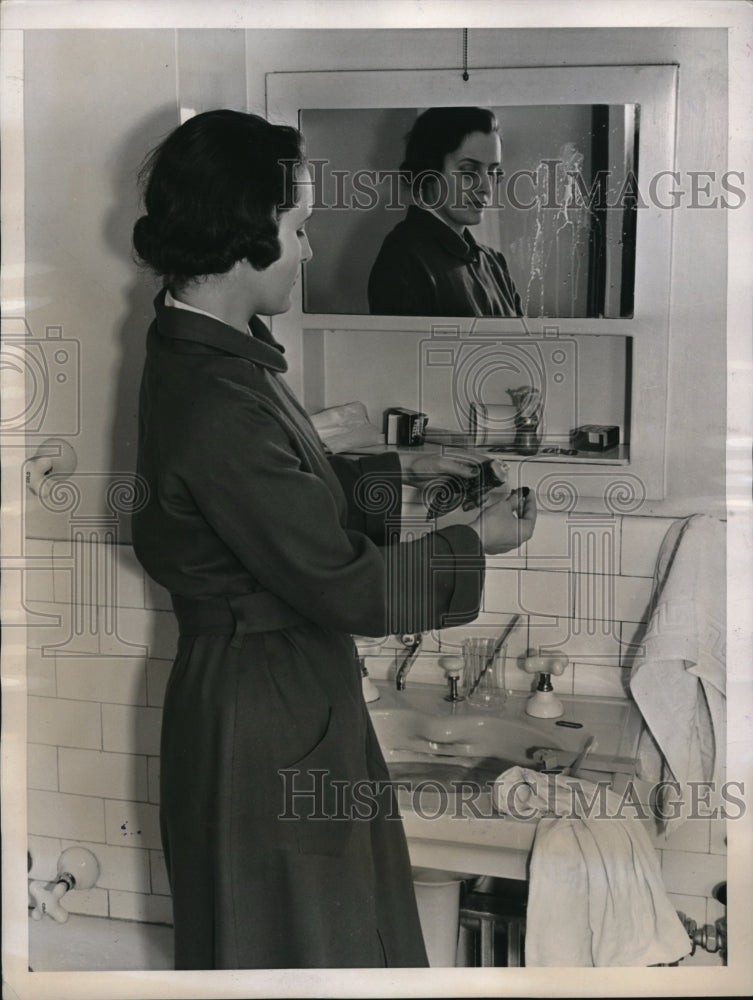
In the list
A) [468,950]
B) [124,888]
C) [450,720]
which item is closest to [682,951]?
[468,950]

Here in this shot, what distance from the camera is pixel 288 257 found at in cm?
166

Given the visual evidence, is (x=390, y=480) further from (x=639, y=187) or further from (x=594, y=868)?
(x=594, y=868)

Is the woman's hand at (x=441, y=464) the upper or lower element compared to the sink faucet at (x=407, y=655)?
upper

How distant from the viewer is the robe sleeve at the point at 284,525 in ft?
5.16

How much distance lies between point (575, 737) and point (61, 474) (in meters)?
0.87

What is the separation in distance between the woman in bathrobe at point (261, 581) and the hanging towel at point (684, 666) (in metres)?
0.23

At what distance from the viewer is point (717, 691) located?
1.76 metres

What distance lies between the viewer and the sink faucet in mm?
1733

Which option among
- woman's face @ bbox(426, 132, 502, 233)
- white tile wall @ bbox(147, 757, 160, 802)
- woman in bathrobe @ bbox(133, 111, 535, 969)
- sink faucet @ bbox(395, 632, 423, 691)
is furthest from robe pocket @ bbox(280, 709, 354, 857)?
woman's face @ bbox(426, 132, 502, 233)

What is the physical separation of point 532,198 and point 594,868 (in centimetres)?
99

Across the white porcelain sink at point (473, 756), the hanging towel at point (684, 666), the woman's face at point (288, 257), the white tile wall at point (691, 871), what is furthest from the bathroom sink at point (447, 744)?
the woman's face at point (288, 257)

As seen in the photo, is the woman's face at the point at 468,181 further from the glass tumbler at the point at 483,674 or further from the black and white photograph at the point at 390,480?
the glass tumbler at the point at 483,674

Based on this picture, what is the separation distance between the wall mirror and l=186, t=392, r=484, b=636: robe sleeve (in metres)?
0.28

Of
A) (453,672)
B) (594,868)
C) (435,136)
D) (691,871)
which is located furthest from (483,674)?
Result: (435,136)
